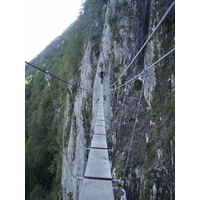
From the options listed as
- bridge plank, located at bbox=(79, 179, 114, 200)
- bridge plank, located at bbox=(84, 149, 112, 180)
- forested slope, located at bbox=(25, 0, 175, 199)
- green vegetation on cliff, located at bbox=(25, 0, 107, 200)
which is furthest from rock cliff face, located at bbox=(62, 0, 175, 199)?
green vegetation on cliff, located at bbox=(25, 0, 107, 200)

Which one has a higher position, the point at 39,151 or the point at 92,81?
the point at 92,81

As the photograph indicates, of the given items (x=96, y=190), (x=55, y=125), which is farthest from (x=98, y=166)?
(x=55, y=125)

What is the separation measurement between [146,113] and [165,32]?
2.88 m

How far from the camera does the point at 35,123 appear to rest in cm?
2186

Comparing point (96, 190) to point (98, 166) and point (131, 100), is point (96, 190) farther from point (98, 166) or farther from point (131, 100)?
point (131, 100)

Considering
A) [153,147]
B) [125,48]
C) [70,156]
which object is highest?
[125,48]

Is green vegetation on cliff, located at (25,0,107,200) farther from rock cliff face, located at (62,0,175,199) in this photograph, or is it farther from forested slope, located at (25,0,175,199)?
rock cliff face, located at (62,0,175,199)

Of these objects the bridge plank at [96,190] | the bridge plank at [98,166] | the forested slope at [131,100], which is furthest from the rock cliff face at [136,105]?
the bridge plank at [96,190]

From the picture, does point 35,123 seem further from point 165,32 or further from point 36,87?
point 165,32

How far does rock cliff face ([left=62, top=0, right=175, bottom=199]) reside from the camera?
274 centimetres

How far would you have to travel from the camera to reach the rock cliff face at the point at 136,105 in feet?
8.98

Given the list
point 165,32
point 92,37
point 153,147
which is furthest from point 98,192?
point 92,37

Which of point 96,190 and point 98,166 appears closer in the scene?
point 96,190

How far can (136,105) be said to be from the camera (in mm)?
5301
